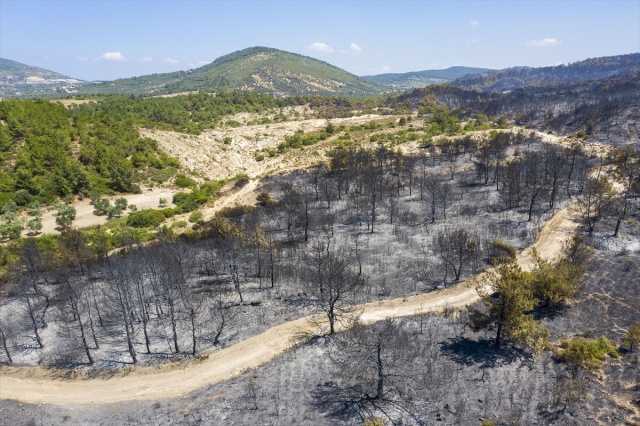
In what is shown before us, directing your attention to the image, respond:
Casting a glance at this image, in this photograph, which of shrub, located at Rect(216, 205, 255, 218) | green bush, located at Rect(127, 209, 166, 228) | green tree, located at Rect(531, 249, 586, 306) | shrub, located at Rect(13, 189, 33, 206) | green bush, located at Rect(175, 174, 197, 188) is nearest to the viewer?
green tree, located at Rect(531, 249, 586, 306)

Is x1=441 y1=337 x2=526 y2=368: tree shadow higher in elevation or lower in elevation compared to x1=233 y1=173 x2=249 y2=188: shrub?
lower

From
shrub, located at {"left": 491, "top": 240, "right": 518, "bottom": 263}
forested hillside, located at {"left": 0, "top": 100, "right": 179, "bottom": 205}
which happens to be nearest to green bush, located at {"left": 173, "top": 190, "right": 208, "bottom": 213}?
forested hillside, located at {"left": 0, "top": 100, "right": 179, "bottom": 205}

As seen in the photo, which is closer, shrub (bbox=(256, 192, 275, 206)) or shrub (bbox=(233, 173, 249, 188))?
shrub (bbox=(256, 192, 275, 206))

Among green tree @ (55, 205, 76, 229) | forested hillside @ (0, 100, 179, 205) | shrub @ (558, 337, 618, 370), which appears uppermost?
forested hillside @ (0, 100, 179, 205)

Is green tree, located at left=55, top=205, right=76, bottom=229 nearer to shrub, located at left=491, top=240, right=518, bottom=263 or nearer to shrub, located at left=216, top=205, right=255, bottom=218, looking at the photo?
shrub, located at left=216, top=205, right=255, bottom=218

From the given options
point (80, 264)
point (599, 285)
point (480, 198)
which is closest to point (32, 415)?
point (80, 264)

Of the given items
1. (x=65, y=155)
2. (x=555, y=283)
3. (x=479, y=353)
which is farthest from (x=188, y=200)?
(x=555, y=283)

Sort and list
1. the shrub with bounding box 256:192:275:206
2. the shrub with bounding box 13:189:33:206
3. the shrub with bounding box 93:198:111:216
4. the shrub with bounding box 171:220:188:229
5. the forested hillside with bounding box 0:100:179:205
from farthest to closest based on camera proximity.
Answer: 1. the shrub with bounding box 256:192:275:206
2. the forested hillside with bounding box 0:100:179:205
3. the shrub with bounding box 93:198:111:216
4. the shrub with bounding box 13:189:33:206
5. the shrub with bounding box 171:220:188:229

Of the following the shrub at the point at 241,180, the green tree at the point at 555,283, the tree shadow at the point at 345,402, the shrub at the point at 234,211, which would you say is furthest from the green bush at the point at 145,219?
the green tree at the point at 555,283

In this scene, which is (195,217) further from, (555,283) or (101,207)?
(555,283)
